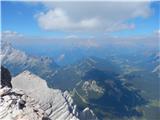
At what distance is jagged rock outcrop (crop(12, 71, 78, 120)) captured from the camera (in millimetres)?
63075

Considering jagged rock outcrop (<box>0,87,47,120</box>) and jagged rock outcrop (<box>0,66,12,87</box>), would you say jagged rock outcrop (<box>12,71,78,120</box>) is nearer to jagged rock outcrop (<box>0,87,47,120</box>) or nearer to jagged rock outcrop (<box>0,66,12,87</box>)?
jagged rock outcrop (<box>0,66,12,87</box>)

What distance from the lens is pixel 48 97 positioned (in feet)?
234

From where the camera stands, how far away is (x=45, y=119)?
24.4 meters

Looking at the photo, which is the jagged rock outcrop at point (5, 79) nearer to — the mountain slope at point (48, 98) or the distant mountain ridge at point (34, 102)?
the distant mountain ridge at point (34, 102)

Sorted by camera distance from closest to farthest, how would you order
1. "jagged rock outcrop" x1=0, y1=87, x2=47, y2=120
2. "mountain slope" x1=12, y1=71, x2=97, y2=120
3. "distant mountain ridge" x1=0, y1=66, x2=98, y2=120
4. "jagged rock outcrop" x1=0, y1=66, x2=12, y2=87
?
"jagged rock outcrop" x1=0, y1=87, x2=47, y2=120
"distant mountain ridge" x1=0, y1=66, x2=98, y2=120
"jagged rock outcrop" x1=0, y1=66, x2=12, y2=87
"mountain slope" x1=12, y1=71, x2=97, y2=120

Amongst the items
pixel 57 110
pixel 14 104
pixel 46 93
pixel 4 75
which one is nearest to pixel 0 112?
pixel 14 104

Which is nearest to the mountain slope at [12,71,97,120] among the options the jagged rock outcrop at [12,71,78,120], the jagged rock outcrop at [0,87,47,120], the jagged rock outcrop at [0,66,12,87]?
the jagged rock outcrop at [12,71,78,120]

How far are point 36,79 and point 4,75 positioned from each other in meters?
31.6

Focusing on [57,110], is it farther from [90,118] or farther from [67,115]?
[90,118]

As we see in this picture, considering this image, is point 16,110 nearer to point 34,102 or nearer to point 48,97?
point 34,102

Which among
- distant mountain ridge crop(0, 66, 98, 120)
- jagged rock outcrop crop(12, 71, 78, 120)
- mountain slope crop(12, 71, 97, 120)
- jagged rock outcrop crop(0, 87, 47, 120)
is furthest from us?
mountain slope crop(12, 71, 97, 120)

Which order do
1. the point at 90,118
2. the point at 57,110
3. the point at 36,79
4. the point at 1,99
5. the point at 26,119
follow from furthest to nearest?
the point at 90,118 → the point at 36,79 → the point at 57,110 → the point at 1,99 → the point at 26,119

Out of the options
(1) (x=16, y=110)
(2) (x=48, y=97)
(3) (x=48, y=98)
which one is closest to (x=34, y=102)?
(1) (x=16, y=110)

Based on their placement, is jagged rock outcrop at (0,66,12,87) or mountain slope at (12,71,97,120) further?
mountain slope at (12,71,97,120)
